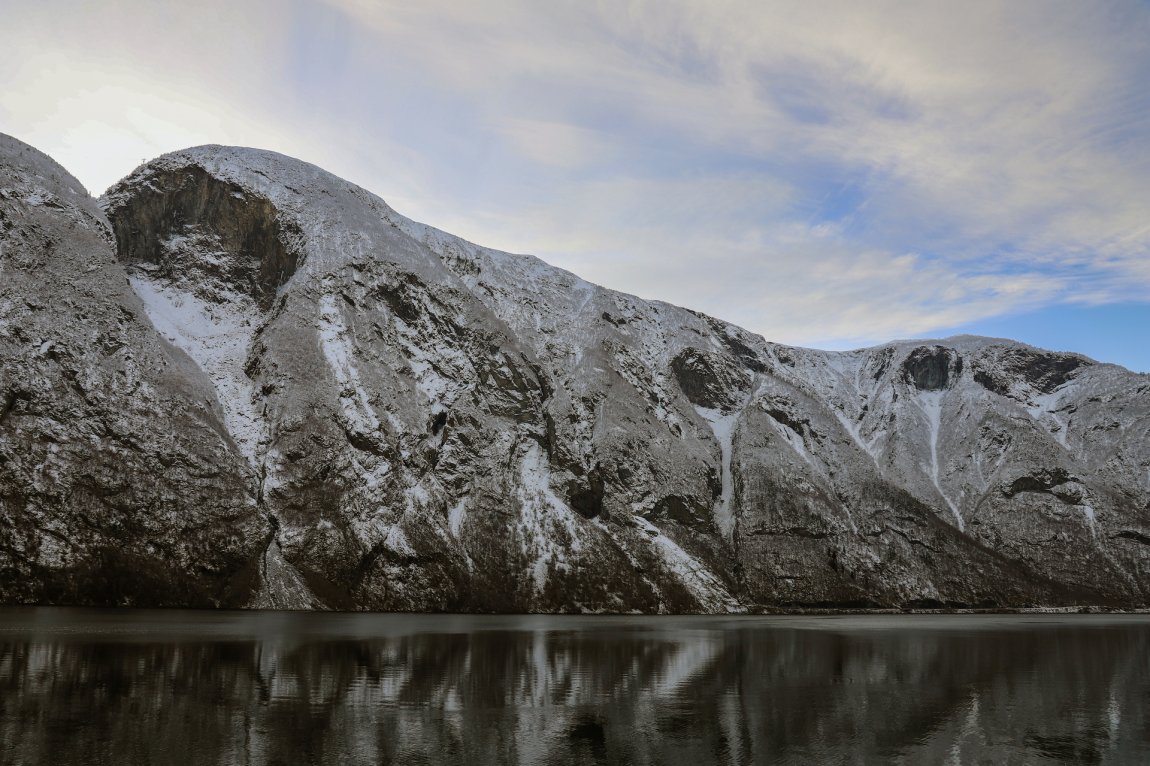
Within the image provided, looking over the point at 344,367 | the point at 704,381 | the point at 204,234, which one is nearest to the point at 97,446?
the point at 344,367

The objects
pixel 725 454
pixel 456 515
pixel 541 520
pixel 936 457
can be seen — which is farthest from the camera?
pixel 936 457

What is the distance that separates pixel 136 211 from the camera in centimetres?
13475

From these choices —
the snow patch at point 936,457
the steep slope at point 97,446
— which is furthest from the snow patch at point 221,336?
the snow patch at point 936,457

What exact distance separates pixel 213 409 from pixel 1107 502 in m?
174

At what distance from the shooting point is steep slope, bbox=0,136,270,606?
8000 centimetres

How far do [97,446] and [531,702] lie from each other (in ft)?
A: 262

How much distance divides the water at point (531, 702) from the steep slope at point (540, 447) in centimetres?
5532

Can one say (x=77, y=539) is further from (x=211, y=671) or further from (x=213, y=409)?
(x=211, y=671)

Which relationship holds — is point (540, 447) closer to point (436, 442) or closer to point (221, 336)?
point (436, 442)

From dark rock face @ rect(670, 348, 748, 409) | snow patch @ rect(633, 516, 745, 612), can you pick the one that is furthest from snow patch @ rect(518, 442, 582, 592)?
dark rock face @ rect(670, 348, 748, 409)

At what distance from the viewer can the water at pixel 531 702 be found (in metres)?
21.6

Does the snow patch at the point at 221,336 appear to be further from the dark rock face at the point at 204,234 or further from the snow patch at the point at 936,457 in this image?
the snow patch at the point at 936,457

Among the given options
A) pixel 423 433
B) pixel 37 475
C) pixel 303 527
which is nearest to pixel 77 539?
pixel 37 475

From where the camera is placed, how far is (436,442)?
407 ft
